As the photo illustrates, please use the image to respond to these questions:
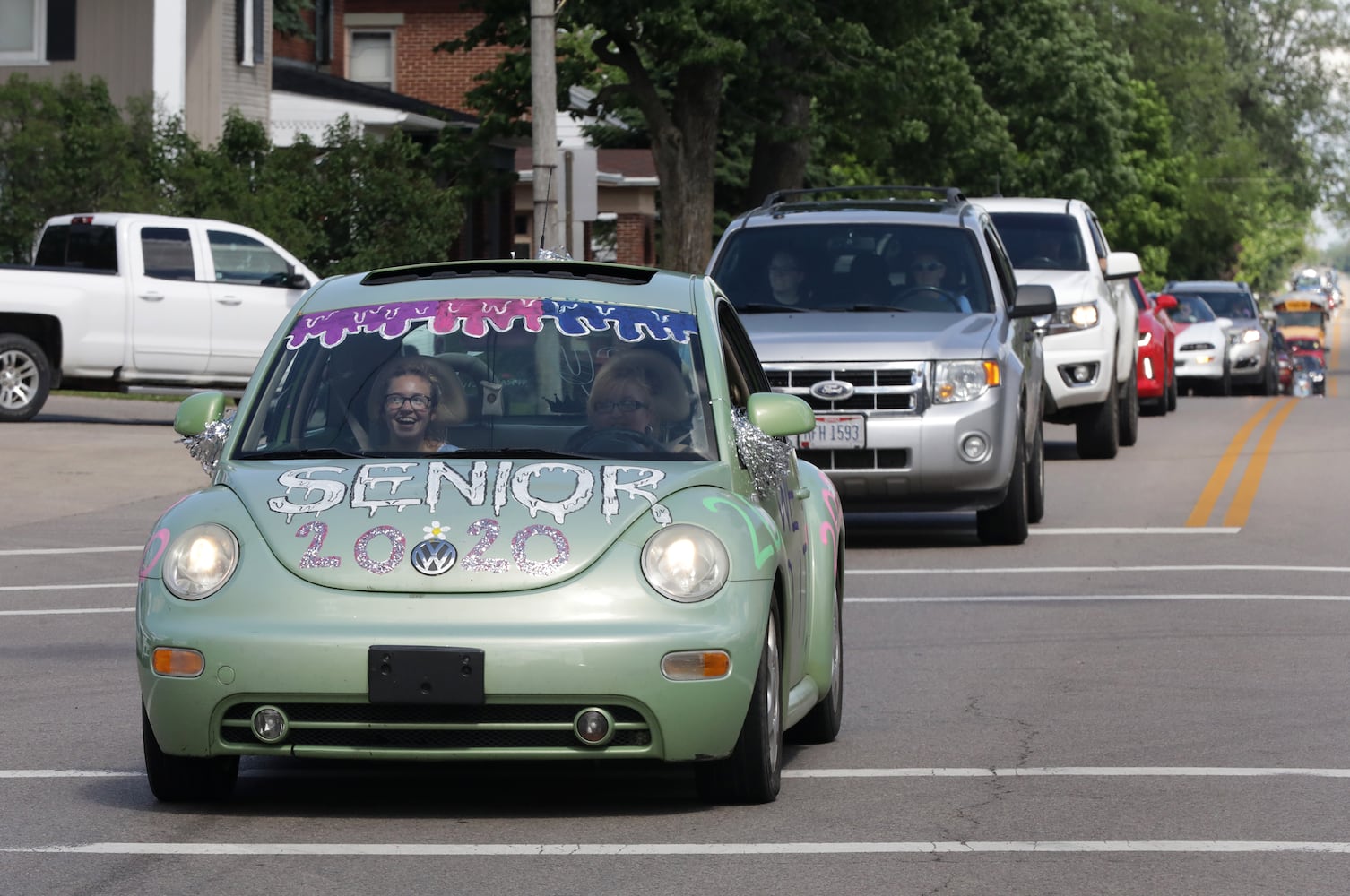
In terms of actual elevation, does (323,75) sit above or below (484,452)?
above

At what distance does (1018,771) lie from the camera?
25.8 ft

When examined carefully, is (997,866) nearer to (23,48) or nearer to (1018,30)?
(23,48)

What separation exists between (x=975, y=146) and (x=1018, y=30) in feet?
22.0

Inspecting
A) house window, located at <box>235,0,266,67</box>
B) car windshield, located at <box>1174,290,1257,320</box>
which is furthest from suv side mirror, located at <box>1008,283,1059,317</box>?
car windshield, located at <box>1174,290,1257,320</box>

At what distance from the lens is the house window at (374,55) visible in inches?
2127

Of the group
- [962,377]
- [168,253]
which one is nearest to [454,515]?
[962,377]

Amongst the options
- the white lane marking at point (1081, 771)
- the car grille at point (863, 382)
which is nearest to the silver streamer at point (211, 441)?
the white lane marking at point (1081, 771)

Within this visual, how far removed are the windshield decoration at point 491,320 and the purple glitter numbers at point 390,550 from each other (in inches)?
41.5

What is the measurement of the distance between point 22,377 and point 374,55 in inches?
1195

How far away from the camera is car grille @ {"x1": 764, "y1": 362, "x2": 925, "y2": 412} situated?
1440 cm

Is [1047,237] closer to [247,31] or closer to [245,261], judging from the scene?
[245,261]

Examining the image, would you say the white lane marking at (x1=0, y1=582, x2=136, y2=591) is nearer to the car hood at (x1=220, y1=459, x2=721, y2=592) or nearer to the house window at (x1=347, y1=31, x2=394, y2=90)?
the car hood at (x1=220, y1=459, x2=721, y2=592)

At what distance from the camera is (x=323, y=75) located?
47125mm

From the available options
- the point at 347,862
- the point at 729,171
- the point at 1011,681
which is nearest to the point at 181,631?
the point at 347,862
